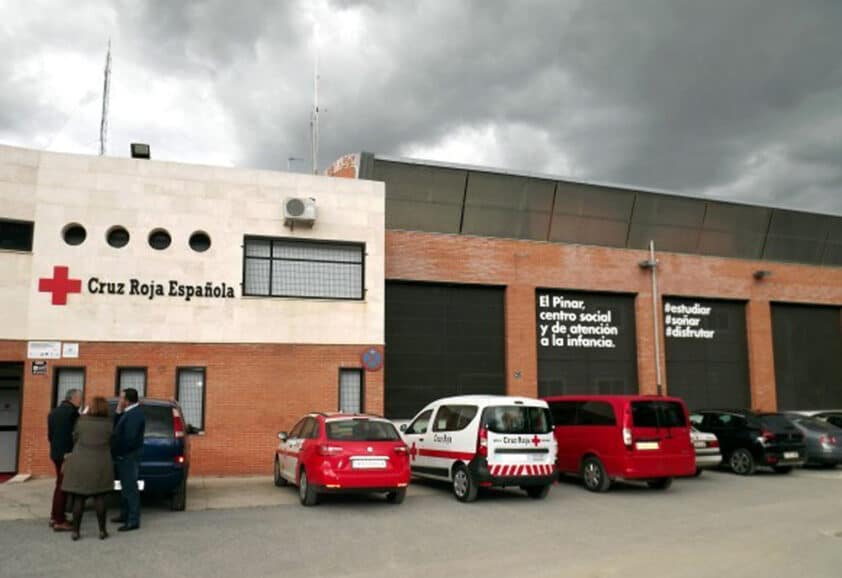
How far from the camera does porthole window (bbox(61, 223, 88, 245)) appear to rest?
15352 mm

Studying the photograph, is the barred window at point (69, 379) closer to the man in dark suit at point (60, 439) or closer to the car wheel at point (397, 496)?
the man in dark suit at point (60, 439)

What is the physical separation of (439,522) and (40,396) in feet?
30.1

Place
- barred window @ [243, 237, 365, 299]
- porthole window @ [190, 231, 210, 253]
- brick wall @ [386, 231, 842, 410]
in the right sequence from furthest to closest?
brick wall @ [386, 231, 842, 410] → barred window @ [243, 237, 365, 299] → porthole window @ [190, 231, 210, 253]

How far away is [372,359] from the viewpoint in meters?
16.9

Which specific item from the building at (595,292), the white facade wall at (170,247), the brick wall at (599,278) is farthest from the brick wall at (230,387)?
the brick wall at (599,278)

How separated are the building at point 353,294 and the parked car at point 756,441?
4.78 meters

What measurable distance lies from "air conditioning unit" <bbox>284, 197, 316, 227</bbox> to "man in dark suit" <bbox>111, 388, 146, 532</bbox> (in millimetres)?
7670

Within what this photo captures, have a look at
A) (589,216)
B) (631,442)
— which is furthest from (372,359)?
(589,216)

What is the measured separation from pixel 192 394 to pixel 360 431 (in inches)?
231

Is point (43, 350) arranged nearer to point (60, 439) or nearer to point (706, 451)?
point (60, 439)

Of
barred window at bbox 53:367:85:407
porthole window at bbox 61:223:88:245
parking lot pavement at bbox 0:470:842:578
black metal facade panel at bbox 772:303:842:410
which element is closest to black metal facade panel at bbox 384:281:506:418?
parking lot pavement at bbox 0:470:842:578

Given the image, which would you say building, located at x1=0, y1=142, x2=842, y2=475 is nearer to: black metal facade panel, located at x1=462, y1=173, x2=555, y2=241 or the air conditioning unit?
black metal facade panel, located at x1=462, y1=173, x2=555, y2=241

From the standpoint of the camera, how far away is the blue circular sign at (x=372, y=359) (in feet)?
55.3

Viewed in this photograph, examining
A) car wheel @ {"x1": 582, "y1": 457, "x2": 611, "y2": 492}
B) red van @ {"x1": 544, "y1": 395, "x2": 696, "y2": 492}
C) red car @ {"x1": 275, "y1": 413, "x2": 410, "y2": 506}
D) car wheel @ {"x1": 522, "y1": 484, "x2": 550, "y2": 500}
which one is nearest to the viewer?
red car @ {"x1": 275, "y1": 413, "x2": 410, "y2": 506}
